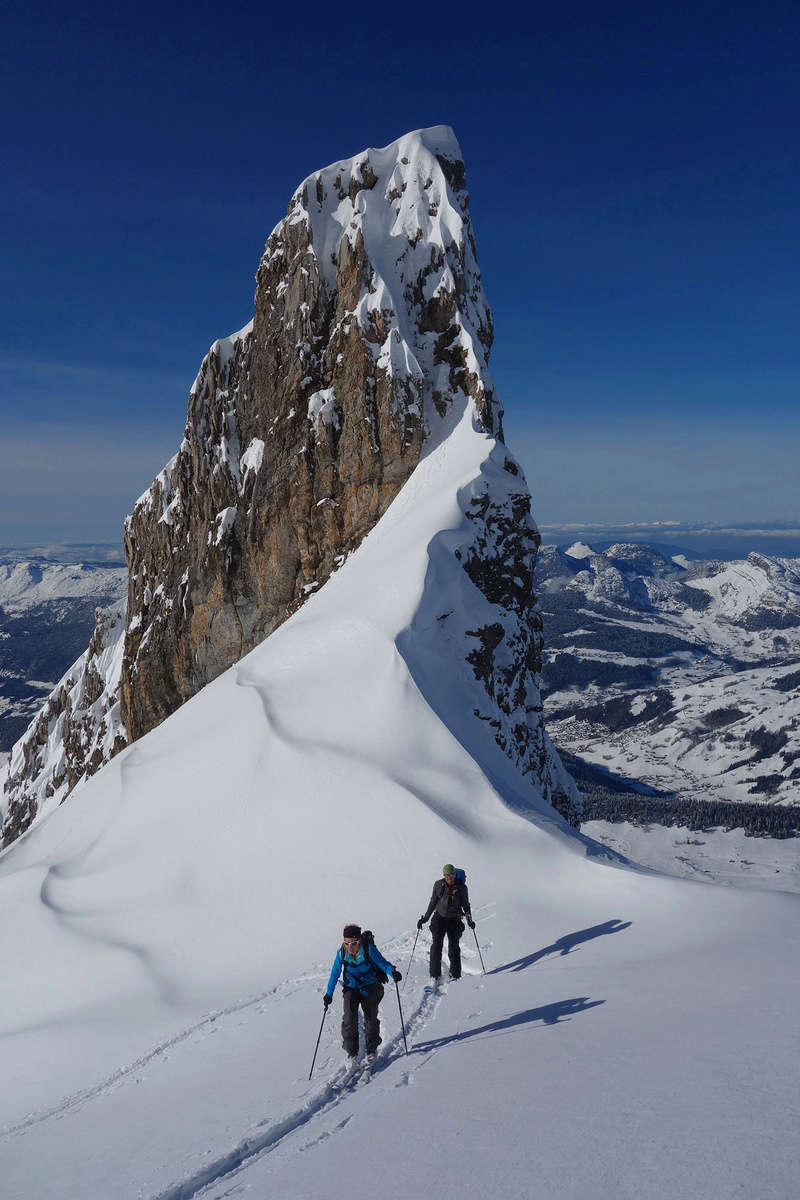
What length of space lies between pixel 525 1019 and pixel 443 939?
2599 mm

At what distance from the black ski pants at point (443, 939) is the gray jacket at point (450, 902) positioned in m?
0.10

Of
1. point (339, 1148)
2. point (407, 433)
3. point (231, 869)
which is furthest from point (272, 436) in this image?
point (339, 1148)

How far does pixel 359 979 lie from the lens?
32.4 ft

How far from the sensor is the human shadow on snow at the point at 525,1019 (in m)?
9.80

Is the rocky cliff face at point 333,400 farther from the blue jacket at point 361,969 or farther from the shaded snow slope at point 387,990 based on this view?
the blue jacket at point 361,969

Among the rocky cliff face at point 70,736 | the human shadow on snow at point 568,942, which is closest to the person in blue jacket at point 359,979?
the human shadow on snow at point 568,942

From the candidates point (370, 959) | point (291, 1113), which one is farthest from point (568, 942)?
point (291, 1113)

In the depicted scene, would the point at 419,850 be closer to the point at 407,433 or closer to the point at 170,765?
the point at 170,765

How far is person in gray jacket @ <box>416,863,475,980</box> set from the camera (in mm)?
12398

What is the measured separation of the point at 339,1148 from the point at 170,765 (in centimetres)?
1713

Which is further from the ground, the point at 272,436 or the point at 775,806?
the point at 272,436

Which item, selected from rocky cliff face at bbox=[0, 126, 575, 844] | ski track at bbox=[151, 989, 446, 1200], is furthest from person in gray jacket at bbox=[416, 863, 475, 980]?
rocky cliff face at bbox=[0, 126, 575, 844]

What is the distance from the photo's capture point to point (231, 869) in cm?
1717

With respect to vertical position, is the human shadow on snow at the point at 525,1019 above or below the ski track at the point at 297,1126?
below
